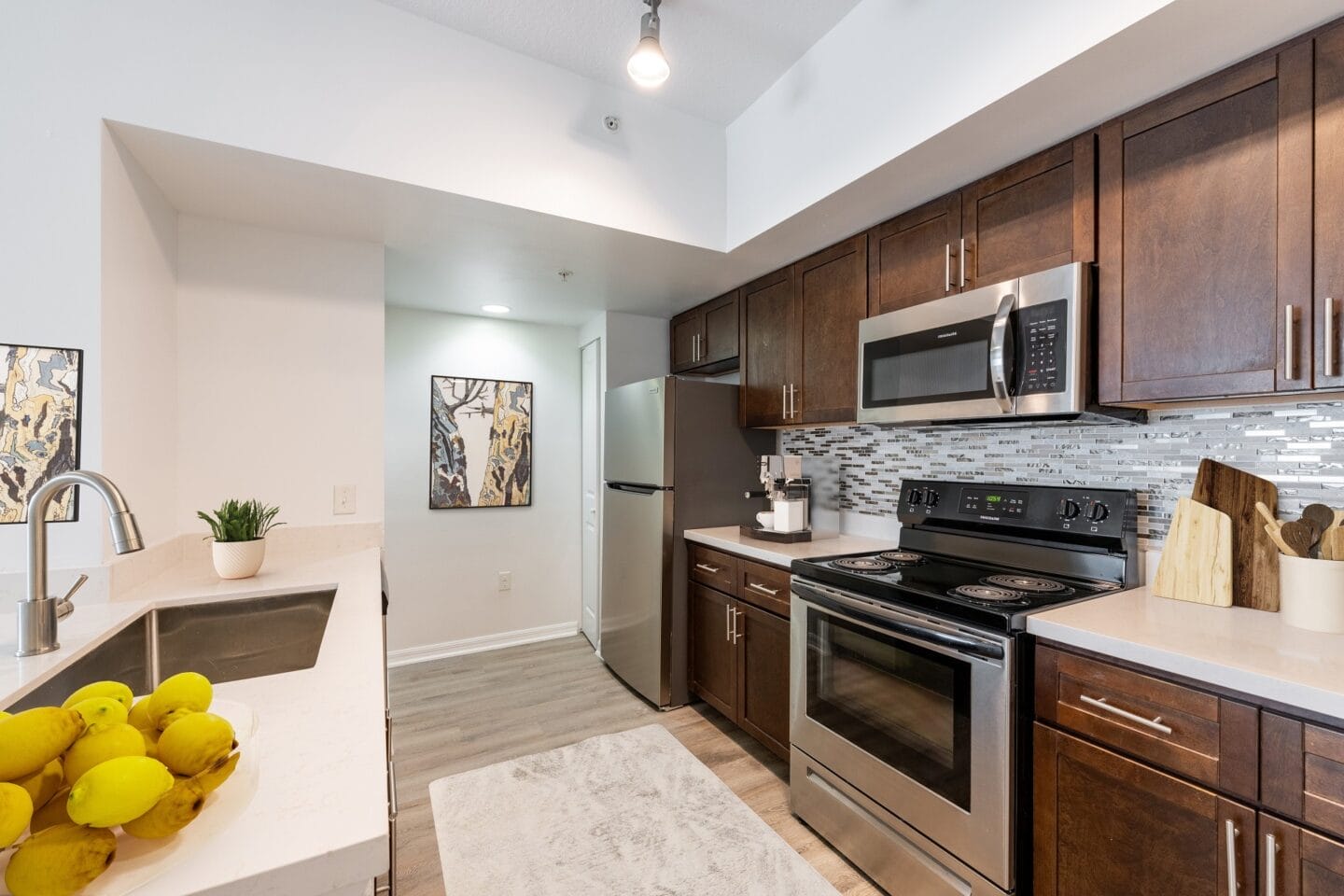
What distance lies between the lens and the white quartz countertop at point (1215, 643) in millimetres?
1014

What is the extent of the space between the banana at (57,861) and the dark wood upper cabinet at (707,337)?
285cm

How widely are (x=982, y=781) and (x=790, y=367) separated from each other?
5.67 ft

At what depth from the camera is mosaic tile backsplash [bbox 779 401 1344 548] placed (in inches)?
56.4

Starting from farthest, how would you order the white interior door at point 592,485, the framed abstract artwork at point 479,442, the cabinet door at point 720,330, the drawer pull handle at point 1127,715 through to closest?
the white interior door at point 592,485 < the framed abstract artwork at point 479,442 < the cabinet door at point 720,330 < the drawer pull handle at point 1127,715

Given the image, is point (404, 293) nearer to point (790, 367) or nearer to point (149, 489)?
point (149, 489)

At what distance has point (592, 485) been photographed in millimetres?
3818

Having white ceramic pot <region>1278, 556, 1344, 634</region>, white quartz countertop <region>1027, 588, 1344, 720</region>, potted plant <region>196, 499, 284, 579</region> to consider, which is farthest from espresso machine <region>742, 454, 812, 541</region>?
potted plant <region>196, 499, 284, 579</region>

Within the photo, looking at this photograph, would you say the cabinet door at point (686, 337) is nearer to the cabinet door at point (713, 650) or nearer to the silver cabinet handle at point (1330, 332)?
the cabinet door at point (713, 650)

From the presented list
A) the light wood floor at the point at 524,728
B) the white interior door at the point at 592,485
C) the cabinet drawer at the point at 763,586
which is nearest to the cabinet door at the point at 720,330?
the white interior door at the point at 592,485

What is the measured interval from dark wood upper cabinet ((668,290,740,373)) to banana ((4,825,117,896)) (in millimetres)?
2847

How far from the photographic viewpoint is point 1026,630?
140 centimetres

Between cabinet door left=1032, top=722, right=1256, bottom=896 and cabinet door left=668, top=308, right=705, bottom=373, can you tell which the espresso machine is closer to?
cabinet door left=668, top=308, right=705, bottom=373

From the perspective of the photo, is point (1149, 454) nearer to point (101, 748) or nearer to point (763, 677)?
point (763, 677)

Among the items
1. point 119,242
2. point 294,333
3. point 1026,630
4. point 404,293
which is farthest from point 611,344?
point 1026,630
